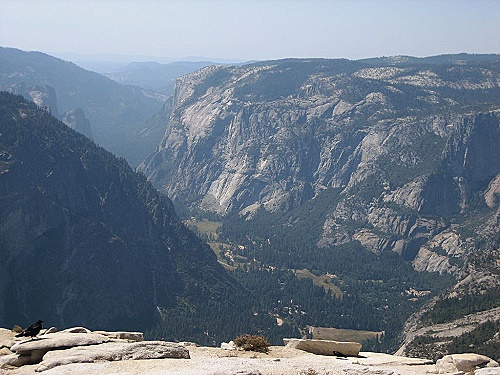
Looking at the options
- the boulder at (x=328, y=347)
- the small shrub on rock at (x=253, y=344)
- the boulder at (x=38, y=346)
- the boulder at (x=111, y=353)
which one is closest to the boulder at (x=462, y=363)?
the boulder at (x=328, y=347)

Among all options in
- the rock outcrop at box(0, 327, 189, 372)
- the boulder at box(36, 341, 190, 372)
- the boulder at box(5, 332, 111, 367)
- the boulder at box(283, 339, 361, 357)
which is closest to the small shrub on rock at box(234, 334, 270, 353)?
the boulder at box(283, 339, 361, 357)

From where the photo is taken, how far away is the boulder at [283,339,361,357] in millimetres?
45281

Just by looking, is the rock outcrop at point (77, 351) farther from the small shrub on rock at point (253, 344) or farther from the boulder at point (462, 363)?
the boulder at point (462, 363)

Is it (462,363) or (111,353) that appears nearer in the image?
(111,353)

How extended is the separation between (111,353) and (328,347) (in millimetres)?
17735

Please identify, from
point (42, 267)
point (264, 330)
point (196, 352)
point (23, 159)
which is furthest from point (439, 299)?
point (196, 352)

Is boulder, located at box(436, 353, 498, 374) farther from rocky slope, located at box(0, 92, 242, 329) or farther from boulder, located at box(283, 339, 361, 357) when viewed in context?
rocky slope, located at box(0, 92, 242, 329)

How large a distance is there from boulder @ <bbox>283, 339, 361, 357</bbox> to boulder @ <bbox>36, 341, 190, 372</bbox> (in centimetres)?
1088

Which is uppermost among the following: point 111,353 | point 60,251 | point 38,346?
point 111,353

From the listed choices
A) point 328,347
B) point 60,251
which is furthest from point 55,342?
point 60,251

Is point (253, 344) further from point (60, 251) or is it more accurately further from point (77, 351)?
point (60, 251)

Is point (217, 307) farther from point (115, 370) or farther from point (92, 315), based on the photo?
point (115, 370)

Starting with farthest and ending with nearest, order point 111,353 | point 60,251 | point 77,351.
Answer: point 60,251, point 77,351, point 111,353

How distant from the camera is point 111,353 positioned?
3784 centimetres
